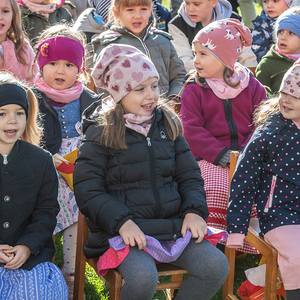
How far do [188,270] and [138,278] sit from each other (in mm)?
295

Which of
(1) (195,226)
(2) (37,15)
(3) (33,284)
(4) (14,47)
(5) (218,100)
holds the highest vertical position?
(2) (37,15)

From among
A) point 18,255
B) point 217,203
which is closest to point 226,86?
point 217,203

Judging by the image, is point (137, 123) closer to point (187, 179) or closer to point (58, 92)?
point (187, 179)

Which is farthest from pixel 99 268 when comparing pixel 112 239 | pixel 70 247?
pixel 70 247

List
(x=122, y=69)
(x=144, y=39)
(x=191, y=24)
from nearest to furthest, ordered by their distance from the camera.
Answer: (x=122, y=69) → (x=144, y=39) → (x=191, y=24)

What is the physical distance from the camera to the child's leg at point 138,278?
2158mm

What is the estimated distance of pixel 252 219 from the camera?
288cm

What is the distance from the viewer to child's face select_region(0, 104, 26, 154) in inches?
88.8

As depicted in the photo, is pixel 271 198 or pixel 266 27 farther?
pixel 266 27

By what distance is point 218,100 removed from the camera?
3303 millimetres

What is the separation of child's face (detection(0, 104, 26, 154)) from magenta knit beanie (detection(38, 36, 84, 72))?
33.2 inches

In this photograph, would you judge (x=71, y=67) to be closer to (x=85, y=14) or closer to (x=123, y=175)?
(x=123, y=175)

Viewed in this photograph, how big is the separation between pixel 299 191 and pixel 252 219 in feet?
1.35

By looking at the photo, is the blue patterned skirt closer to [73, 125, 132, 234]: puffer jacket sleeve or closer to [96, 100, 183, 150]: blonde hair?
[73, 125, 132, 234]: puffer jacket sleeve
